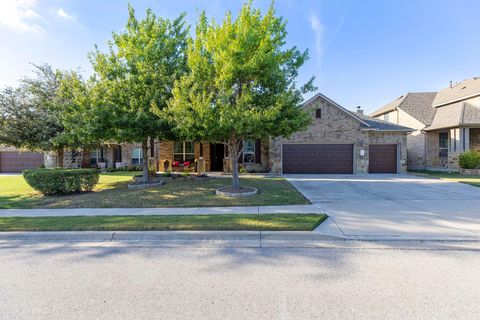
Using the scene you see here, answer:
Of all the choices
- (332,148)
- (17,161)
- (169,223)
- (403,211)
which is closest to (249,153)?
(332,148)

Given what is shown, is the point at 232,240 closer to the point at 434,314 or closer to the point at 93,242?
the point at 93,242

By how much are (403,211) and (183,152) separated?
15969 millimetres

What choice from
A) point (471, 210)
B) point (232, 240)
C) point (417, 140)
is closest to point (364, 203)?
point (471, 210)

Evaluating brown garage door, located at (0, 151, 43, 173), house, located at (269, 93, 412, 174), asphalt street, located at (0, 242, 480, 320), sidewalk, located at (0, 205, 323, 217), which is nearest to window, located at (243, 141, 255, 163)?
house, located at (269, 93, 412, 174)

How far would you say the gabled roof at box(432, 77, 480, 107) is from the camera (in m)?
19.8

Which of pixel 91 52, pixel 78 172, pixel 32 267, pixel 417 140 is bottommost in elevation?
pixel 32 267

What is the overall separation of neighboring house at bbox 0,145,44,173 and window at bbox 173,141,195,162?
46.1 ft

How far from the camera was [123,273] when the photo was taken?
3811 millimetres

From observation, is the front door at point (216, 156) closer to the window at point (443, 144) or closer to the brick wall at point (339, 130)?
the brick wall at point (339, 130)

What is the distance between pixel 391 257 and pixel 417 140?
22323 mm

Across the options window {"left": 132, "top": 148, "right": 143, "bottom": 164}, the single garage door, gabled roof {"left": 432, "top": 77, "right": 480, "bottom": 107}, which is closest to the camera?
the single garage door

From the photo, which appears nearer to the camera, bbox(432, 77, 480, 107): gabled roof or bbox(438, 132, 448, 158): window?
bbox(432, 77, 480, 107): gabled roof

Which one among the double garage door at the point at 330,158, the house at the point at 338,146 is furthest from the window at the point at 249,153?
the double garage door at the point at 330,158

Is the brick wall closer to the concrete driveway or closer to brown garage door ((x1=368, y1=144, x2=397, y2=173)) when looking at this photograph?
brown garage door ((x1=368, y1=144, x2=397, y2=173))
